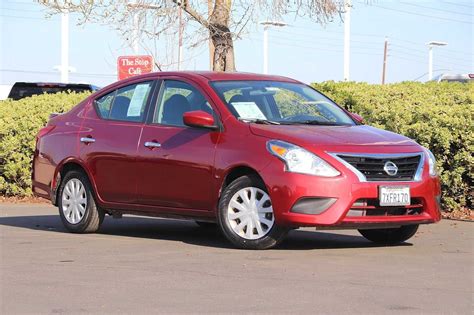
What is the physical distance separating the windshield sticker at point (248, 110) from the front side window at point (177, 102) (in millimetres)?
292

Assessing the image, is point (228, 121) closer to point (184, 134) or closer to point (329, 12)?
point (184, 134)

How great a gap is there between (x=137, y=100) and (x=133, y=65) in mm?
9890

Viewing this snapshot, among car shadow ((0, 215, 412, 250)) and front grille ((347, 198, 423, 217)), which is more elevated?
front grille ((347, 198, 423, 217))

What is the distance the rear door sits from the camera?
1036 centimetres

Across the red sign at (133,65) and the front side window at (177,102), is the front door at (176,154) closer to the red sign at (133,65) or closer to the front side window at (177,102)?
the front side window at (177,102)

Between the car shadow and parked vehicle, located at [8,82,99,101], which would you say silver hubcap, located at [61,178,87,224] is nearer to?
the car shadow

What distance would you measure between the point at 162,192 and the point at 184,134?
0.62 m

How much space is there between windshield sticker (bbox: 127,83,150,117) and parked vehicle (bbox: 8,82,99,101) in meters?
10.6

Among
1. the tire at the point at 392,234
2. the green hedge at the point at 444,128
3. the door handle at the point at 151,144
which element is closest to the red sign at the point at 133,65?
the green hedge at the point at 444,128

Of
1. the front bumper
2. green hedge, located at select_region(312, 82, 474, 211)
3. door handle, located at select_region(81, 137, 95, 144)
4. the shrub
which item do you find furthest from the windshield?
the shrub

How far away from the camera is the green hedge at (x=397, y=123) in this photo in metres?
12.3

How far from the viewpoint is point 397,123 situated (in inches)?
516

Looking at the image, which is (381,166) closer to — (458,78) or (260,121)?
(260,121)

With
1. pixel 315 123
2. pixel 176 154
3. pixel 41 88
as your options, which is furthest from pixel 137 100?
pixel 41 88
